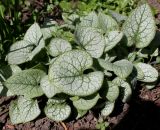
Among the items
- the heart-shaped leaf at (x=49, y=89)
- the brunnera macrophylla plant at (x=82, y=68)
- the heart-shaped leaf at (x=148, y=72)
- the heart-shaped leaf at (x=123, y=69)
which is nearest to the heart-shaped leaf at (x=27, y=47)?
the brunnera macrophylla plant at (x=82, y=68)

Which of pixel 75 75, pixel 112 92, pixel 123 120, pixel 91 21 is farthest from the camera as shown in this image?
pixel 91 21

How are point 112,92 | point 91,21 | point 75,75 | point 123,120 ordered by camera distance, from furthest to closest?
point 91,21
point 123,120
point 112,92
point 75,75

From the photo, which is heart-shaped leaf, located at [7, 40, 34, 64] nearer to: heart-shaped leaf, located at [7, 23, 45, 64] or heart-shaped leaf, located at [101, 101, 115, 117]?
heart-shaped leaf, located at [7, 23, 45, 64]

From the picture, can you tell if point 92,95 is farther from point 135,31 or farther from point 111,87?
point 135,31

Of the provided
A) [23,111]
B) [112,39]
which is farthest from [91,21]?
[23,111]

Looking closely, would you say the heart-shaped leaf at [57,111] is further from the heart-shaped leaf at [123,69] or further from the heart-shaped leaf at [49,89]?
the heart-shaped leaf at [123,69]

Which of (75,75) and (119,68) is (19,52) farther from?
(119,68)

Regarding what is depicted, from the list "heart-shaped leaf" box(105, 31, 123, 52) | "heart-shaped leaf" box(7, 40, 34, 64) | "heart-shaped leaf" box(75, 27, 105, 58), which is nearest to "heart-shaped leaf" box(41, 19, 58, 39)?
"heart-shaped leaf" box(7, 40, 34, 64)
